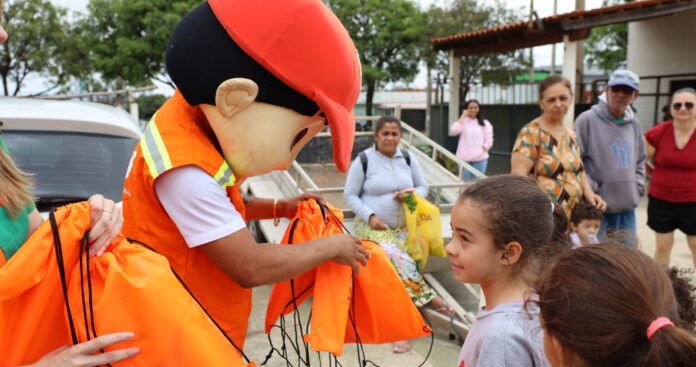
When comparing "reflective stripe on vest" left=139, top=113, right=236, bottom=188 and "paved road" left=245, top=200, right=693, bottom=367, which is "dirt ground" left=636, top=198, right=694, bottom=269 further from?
"reflective stripe on vest" left=139, top=113, right=236, bottom=188

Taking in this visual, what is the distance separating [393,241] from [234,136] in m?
2.51

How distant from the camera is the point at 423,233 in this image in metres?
3.96

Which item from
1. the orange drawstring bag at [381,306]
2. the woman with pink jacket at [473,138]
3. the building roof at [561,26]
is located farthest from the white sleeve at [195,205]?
the building roof at [561,26]

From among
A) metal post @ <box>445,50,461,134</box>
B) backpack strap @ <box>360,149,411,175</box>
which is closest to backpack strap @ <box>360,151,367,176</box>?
backpack strap @ <box>360,149,411,175</box>

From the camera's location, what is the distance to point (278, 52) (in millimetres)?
1526

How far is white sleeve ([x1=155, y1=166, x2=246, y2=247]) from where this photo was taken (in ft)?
4.73

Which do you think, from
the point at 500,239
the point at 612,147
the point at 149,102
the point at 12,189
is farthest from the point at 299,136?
the point at 149,102

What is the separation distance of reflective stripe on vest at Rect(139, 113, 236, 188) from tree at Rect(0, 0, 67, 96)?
21.5 meters

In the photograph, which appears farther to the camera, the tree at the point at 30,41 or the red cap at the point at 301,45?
the tree at the point at 30,41

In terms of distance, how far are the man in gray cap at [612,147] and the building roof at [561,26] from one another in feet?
17.4

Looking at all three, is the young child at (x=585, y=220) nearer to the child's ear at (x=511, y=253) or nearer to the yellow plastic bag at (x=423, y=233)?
the yellow plastic bag at (x=423, y=233)

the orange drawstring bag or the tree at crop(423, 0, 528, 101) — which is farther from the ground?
the tree at crop(423, 0, 528, 101)

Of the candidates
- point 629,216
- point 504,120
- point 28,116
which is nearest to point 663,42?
point 504,120

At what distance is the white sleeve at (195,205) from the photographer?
4.73 ft
